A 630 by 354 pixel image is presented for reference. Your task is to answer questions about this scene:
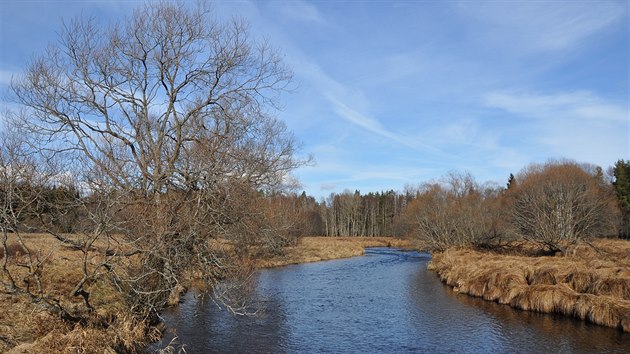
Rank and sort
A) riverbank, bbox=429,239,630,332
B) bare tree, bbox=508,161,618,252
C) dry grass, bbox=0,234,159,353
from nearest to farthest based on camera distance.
Answer: dry grass, bbox=0,234,159,353
riverbank, bbox=429,239,630,332
bare tree, bbox=508,161,618,252

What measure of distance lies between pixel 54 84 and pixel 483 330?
55.4 ft

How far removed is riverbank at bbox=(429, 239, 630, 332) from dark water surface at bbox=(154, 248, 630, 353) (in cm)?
58

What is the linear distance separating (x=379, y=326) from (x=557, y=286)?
860 cm

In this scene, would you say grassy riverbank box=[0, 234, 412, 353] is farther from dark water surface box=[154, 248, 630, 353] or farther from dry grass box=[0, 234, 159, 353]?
dark water surface box=[154, 248, 630, 353]

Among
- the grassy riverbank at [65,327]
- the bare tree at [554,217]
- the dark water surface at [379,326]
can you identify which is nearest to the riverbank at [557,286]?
the dark water surface at [379,326]

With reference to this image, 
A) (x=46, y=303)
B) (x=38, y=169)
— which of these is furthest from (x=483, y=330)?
(x=38, y=169)

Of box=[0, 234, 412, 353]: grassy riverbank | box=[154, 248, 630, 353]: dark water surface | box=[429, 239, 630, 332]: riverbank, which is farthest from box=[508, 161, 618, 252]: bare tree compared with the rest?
box=[0, 234, 412, 353]: grassy riverbank

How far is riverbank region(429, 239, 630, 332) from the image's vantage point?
695 inches

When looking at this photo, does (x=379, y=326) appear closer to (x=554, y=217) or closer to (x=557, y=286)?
(x=557, y=286)

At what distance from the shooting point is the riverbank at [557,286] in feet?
57.9

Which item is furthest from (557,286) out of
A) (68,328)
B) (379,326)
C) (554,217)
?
(68,328)

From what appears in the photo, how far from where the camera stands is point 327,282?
3022cm

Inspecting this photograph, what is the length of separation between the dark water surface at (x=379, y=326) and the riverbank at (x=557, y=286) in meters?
0.58

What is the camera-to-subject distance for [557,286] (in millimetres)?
20672
